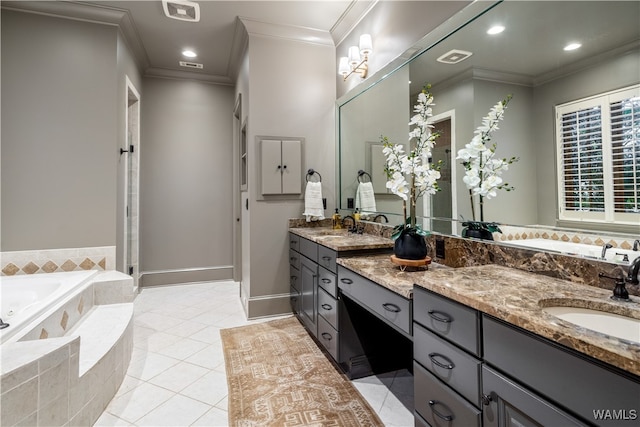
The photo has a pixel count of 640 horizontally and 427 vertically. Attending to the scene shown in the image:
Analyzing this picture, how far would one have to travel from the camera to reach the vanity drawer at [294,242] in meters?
2.82

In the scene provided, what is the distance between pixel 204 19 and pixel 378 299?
9.96 feet

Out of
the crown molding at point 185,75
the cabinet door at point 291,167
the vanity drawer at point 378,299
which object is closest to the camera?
the vanity drawer at point 378,299

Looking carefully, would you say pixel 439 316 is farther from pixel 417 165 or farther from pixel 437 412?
pixel 417 165

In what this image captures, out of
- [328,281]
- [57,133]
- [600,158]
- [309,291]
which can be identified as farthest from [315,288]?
[57,133]

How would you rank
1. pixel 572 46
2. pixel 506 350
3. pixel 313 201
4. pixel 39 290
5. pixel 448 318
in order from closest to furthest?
1. pixel 506 350
2. pixel 448 318
3. pixel 572 46
4. pixel 39 290
5. pixel 313 201

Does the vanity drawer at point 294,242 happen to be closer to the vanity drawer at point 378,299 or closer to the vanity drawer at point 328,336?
the vanity drawer at point 328,336

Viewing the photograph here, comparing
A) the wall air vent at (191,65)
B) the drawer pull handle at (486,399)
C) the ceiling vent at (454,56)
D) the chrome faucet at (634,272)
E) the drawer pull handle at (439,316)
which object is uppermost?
the wall air vent at (191,65)

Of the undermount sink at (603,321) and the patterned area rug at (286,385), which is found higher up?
the undermount sink at (603,321)

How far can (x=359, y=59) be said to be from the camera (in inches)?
107

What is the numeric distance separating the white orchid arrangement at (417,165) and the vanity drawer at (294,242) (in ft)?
4.01

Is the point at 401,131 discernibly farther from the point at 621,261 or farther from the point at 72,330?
the point at 72,330

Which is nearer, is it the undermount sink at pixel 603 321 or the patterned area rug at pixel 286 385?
the undermount sink at pixel 603 321

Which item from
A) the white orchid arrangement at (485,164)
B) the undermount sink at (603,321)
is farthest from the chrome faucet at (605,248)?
the white orchid arrangement at (485,164)

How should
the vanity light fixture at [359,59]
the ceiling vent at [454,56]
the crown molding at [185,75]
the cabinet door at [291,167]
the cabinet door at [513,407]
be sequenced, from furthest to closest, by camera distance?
the crown molding at [185,75], the cabinet door at [291,167], the vanity light fixture at [359,59], the ceiling vent at [454,56], the cabinet door at [513,407]
